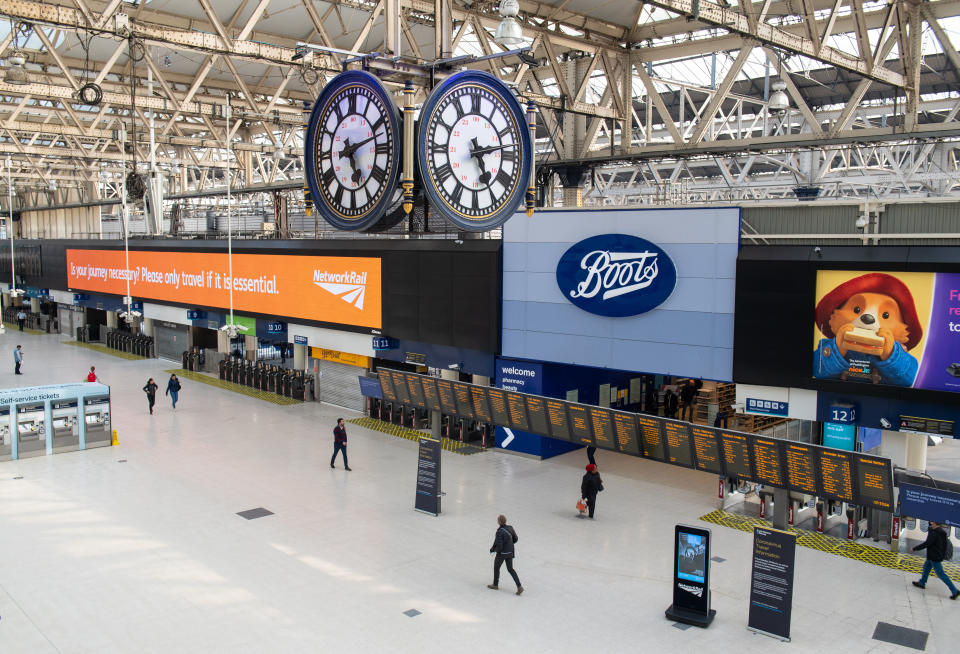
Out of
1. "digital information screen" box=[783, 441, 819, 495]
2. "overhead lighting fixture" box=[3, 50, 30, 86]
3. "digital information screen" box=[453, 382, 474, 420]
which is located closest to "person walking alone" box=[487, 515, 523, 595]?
"digital information screen" box=[783, 441, 819, 495]

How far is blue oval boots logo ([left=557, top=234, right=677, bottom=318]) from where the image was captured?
1622cm

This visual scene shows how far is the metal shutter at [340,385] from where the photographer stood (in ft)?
79.6

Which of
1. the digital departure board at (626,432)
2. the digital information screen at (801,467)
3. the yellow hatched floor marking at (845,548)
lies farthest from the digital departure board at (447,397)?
the digital information screen at (801,467)

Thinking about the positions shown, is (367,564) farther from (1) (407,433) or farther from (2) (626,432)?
(1) (407,433)

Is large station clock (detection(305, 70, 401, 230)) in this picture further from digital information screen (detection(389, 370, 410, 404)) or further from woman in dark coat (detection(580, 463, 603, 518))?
digital information screen (detection(389, 370, 410, 404))

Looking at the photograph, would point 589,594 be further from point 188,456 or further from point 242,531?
point 188,456

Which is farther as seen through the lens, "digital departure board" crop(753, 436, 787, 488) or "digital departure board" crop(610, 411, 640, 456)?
"digital departure board" crop(610, 411, 640, 456)

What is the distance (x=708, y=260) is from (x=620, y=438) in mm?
3875

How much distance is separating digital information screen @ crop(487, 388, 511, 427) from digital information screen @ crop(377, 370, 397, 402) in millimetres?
2907

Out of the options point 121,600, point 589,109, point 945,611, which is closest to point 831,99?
point 589,109

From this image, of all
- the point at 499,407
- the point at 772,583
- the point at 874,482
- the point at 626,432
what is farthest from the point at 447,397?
the point at 772,583

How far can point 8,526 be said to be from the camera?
14.1 m

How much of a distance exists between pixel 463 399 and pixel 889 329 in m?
8.56

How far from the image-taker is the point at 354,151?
21.9ft
